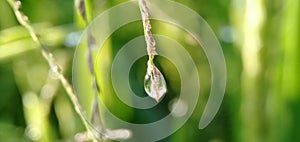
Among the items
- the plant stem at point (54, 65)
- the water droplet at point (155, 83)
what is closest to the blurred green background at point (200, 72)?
the plant stem at point (54, 65)

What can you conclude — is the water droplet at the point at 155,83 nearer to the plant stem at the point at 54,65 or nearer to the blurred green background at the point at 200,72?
the plant stem at the point at 54,65

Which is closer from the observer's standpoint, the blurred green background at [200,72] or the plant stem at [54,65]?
the plant stem at [54,65]

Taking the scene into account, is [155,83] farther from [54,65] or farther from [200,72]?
[200,72]

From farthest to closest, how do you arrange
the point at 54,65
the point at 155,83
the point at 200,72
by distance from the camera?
the point at 200,72 < the point at 54,65 < the point at 155,83

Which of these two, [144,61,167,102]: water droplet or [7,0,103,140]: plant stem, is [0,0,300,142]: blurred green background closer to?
[7,0,103,140]: plant stem

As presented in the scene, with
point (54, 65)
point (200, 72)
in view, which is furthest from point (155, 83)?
point (200, 72)

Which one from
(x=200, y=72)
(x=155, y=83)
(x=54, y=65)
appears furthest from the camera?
(x=200, y=72)

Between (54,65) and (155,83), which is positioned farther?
(54,65)

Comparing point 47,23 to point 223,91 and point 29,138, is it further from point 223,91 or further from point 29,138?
point 223,91
